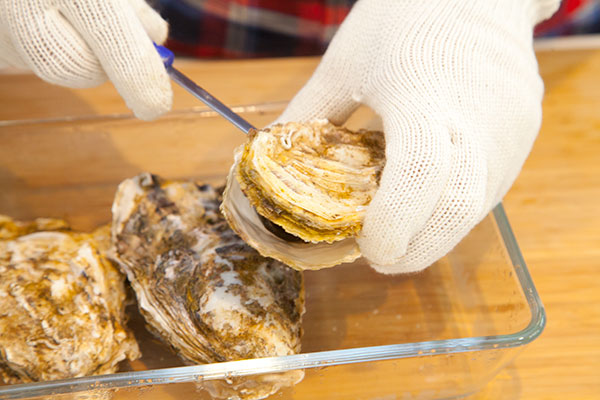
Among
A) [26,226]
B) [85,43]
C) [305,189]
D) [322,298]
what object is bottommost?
[322,298]

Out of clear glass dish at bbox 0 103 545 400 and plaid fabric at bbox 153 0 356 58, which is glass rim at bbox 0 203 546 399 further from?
plaid fabric at bbox 153 0 356 58

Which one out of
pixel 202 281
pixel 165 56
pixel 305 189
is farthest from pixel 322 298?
pixel 165 56

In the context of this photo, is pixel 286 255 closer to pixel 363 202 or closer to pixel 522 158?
pixel 363 202

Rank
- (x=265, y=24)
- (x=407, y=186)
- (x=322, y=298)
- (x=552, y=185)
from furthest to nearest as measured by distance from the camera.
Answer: (x=265, y=24), (x=552, y=185), (x=322, y=298), (x=407, y=186)

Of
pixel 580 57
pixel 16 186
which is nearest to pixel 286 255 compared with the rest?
pixel 16 186

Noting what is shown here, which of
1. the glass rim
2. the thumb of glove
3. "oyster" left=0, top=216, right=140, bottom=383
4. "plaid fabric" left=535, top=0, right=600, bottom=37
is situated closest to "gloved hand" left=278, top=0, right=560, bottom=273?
the thumb of glove

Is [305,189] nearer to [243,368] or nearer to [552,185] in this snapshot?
[243,368]
